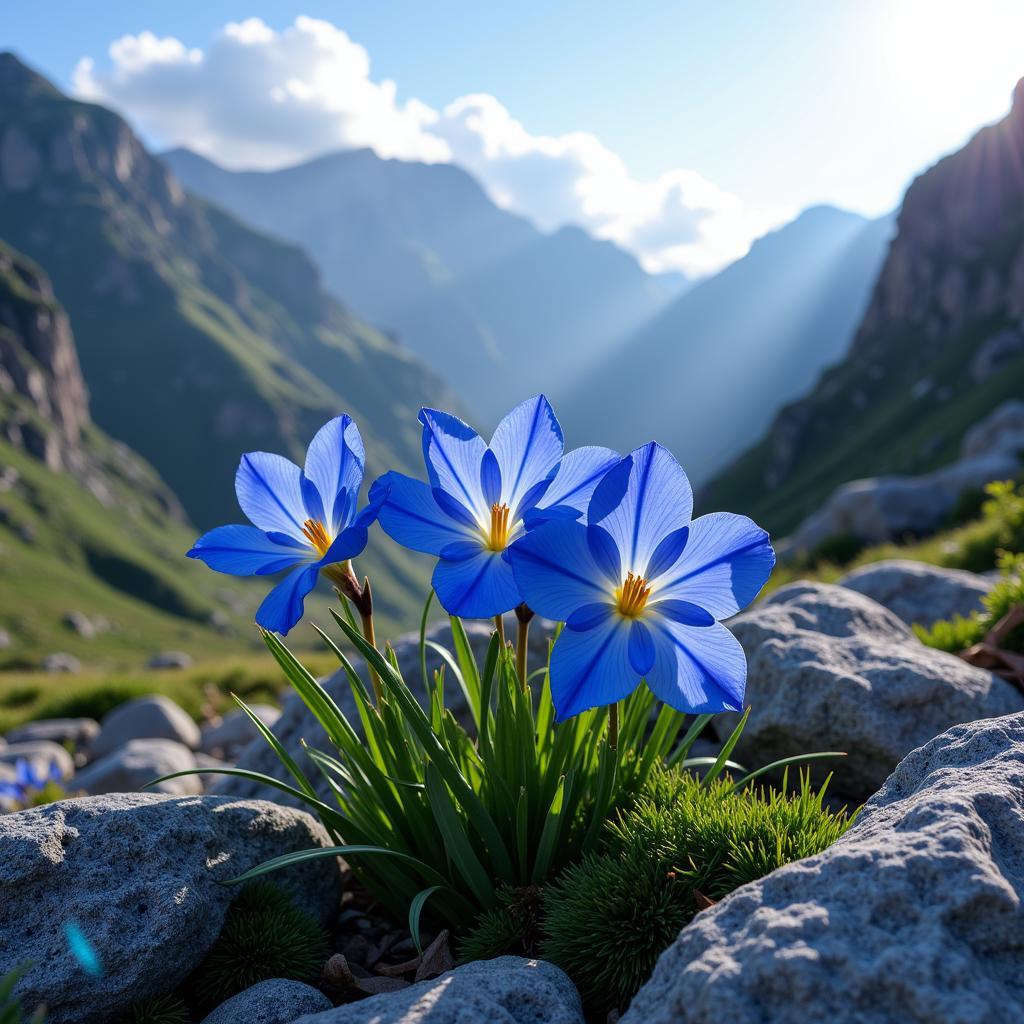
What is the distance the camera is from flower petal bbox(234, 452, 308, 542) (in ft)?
10.0

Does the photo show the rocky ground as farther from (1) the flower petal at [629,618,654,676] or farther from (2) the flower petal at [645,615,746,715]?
(1) the flower petal at [629,618,654,676]

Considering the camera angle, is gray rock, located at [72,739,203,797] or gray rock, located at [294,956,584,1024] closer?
gray rock, located at [294,956,584,1024]

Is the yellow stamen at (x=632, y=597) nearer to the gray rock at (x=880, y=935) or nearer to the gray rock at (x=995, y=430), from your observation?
the gray rock at (x=880, y=935)

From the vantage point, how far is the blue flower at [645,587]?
243cm

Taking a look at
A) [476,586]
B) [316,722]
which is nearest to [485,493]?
[476,586]

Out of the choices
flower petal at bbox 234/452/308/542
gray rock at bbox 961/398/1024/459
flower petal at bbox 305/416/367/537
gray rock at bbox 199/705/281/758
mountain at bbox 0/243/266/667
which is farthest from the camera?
mountain at bbox 0/243/266/667

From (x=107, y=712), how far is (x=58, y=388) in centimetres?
20995

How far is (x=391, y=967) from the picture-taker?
3.35 meters

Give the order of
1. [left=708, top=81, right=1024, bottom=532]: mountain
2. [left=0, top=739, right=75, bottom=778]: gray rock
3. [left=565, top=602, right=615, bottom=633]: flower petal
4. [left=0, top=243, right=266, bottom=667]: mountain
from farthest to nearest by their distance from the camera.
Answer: [left=0, top=243, right=266, bottom=667]: mountain
[left=708, top=81, right=1024, bottom=532]: mountain
[left=0, top=739, right=75, bottom=778]: gray rock
[left=565, top=602, right=615, bottom=633]: flower petal

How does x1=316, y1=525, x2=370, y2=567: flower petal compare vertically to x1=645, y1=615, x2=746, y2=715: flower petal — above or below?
above

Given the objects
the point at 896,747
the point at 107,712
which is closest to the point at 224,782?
the point at 896,747

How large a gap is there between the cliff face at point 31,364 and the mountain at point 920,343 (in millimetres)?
141452

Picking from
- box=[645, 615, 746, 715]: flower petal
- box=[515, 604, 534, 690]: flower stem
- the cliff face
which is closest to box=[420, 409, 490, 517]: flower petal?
box=[515, 604, 534, 690]: flower stem

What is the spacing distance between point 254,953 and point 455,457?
6.60 feet
